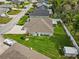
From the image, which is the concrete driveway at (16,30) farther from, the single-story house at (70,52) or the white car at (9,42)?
the single-story house at (70,52)

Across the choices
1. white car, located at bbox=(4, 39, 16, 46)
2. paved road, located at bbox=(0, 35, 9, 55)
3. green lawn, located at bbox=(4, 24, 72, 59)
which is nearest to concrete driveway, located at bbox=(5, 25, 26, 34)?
green lawn, located at bbox=(4, 24, 72, 59)

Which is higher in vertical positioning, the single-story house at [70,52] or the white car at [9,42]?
the white car at [9,42]

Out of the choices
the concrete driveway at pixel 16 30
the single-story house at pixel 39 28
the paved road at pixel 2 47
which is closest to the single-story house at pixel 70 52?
the paved road at pixel 2 47

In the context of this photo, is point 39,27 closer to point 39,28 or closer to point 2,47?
point 39,28

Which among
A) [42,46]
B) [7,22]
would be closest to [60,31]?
[42,46]

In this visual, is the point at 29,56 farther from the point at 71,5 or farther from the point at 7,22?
the point at 71,5

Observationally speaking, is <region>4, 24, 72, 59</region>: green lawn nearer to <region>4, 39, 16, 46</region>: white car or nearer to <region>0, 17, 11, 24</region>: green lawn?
<region>4, 39, 16, 46</region>: white car

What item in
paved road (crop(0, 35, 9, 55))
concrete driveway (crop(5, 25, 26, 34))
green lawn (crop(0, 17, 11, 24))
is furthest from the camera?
green lawn (crop(0, 17, 11, 24))

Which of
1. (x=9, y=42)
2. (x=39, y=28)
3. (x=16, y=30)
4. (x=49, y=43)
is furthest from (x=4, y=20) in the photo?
(x=49, y=43)
